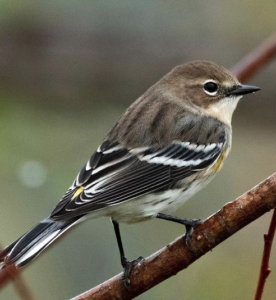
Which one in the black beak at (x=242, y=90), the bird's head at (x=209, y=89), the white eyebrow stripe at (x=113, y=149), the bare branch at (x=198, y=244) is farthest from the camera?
the bird's head at (x=209, y=89)

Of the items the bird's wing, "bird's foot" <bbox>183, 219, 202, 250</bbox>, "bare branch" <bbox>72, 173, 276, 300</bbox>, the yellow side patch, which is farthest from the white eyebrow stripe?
"bare branch" <bbox>72, 173, 276, 300</bbox>

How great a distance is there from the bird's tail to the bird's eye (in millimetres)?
1862

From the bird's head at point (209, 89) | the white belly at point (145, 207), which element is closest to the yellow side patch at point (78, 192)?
the white belly at point (145, 207)

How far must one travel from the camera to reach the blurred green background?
21.2 ft

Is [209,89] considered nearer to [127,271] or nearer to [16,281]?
[127,271]

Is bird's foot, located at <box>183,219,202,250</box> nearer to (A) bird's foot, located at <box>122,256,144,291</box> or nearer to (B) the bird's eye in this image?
(A) bird's foot, located at <box>122,256,144,291</box>

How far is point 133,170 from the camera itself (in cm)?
507

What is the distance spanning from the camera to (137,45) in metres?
7.74

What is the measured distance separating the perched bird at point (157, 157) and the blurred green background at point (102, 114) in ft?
4.23

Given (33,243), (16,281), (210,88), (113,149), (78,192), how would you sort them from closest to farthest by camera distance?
(16,281) < (33,243) < (78,192) < (113,149) < (210,88)

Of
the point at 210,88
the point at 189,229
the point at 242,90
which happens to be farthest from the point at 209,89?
the point at 189,229

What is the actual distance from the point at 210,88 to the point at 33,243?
2.28 metres

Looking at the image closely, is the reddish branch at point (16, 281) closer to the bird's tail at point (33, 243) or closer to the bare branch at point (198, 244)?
the bird's tail at point (33, 243)

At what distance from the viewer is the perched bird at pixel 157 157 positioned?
15.0ft
